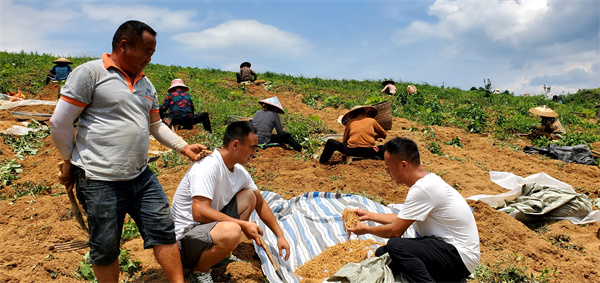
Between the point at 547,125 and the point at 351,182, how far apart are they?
6.47 meters

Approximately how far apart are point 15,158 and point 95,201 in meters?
5.22

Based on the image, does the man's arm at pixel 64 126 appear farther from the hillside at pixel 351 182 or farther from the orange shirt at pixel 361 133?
the orange shirt at pixel 361 133

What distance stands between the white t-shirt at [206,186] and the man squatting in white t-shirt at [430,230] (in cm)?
117

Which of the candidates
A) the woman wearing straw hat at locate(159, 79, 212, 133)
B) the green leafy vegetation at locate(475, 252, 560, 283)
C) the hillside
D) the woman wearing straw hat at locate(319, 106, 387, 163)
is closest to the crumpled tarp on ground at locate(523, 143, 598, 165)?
the hillside

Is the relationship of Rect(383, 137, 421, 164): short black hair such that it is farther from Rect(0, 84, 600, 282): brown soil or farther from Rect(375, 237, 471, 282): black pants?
Rect(0, 84, 600, 282): brown soil

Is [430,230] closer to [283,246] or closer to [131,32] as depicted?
[283,246]

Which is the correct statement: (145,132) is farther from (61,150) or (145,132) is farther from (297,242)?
(297,242)

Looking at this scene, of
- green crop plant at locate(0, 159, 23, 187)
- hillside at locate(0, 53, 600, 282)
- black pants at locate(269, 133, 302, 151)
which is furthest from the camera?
black pants at locate(269, 133, 302, 151)

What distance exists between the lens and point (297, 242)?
12.0 ft

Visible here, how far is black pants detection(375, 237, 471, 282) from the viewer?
245cm

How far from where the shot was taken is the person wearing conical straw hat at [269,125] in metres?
6.73

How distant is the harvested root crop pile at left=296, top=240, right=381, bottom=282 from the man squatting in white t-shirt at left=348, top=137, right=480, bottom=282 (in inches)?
22.5

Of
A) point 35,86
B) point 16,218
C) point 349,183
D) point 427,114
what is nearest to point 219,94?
point 35,86

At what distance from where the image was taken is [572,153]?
283 inches
